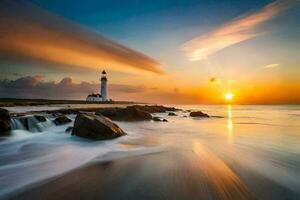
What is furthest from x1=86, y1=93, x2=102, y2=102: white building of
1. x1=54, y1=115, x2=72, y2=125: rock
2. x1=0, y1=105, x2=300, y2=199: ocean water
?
x1=0, y1=105, x2=300, y2=199: ocean water

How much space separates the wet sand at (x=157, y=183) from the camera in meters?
4.03

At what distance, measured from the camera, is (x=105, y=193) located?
159 inches

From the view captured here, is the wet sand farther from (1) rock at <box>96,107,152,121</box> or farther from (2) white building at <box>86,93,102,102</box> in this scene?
(2) white building at <box>86,93,102,102</box>

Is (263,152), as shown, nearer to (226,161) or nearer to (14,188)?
(226,161)

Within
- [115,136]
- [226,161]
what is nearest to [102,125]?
[115,136]

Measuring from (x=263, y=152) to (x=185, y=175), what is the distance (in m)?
4.89

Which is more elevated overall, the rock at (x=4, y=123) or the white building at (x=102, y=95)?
the white building at (x=102, y=95)

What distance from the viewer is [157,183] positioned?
4613 millimetres

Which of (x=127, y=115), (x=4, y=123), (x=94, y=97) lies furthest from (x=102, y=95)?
(x=4, y=123)

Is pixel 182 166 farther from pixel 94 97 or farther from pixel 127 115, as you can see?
pixel 94 97

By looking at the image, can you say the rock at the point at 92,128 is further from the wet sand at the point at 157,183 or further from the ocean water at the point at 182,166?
the wet sand at the point at 157,183

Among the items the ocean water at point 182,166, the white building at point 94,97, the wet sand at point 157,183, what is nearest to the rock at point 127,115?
the ocean water at point 182,166

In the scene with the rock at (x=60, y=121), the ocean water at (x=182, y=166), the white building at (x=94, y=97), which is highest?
the white building at (x=94, y=97)

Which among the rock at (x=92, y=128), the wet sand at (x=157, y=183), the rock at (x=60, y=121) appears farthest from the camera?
the rock at (x=60, y=121)
